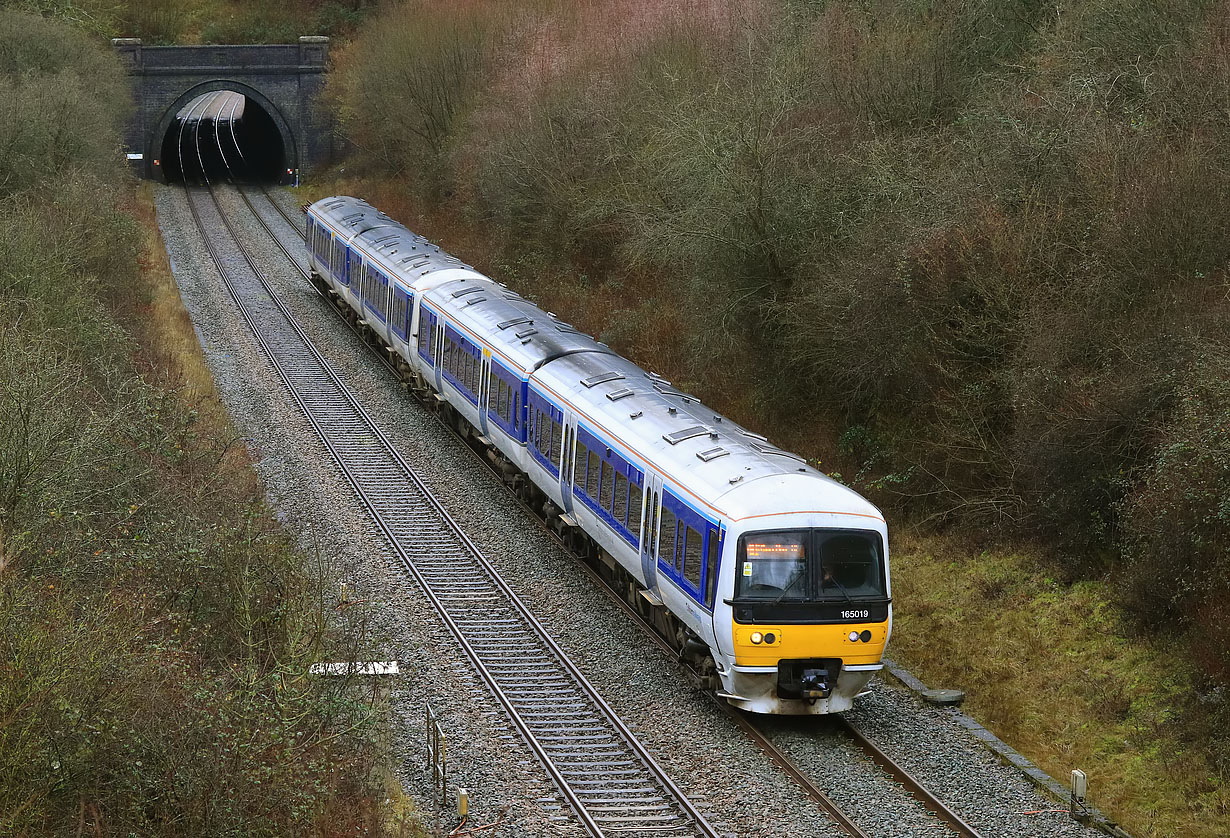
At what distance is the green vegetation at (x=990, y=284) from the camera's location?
14.1 m

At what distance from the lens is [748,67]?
85.0ft

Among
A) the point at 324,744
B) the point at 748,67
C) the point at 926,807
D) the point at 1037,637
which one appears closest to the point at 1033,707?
the point at 1037,637

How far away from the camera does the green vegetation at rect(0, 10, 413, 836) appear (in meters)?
9.31

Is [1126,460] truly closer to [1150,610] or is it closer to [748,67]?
[1150,610]

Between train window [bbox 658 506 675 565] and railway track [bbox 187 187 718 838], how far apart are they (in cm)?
168

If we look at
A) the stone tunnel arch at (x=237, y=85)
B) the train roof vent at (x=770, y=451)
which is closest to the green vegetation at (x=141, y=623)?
the train roof vent at (x=770, y=451)

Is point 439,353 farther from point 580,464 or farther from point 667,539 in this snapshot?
point 667,539

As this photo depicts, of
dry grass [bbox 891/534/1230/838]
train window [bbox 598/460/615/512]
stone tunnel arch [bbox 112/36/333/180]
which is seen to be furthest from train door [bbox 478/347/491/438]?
stone tunnel arch [bbox 112/36/333/180]

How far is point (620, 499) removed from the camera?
1647 cm

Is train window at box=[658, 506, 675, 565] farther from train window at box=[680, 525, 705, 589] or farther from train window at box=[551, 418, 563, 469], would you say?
train window at box=[551, 418, 563, 469]

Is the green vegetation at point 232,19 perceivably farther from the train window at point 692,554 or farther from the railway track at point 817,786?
the train window at point 692,554

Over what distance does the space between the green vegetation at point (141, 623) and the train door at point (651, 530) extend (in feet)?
11.0

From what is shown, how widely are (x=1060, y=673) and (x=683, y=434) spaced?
5015mm

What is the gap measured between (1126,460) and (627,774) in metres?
7.24
